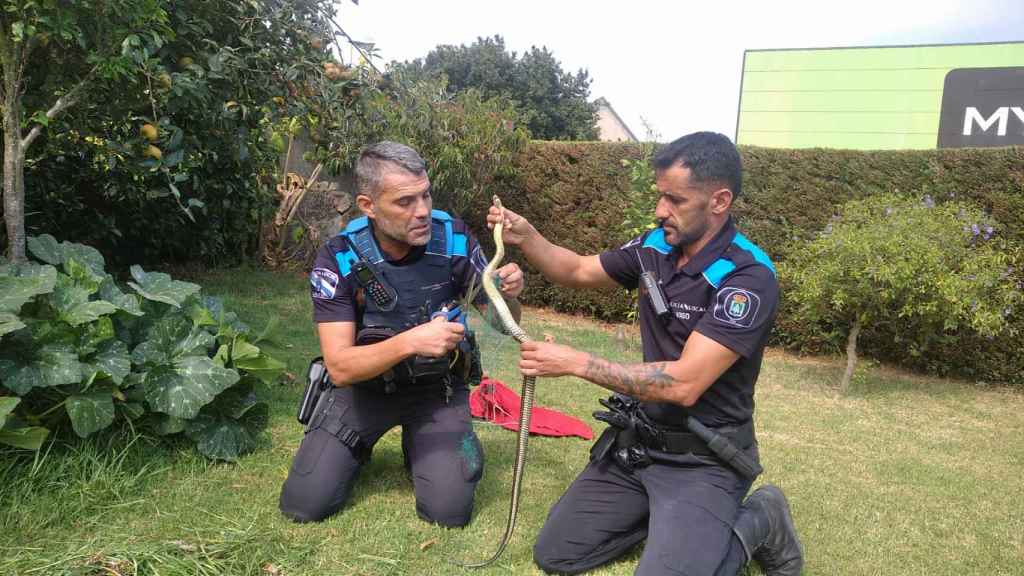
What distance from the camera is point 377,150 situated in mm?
3314

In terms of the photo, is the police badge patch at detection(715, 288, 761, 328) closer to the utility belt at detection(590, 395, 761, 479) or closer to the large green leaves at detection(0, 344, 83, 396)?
the utility belt at detection(590, 395, 761, 479)

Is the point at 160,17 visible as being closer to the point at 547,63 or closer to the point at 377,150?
the point at 377,150

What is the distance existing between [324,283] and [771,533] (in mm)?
2081

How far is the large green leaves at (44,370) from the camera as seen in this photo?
3072 mm

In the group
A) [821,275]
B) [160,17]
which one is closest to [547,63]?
[821,275]

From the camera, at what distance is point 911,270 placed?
5.97 meters

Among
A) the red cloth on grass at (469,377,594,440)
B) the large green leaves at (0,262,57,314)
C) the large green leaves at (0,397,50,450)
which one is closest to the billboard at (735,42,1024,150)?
the red cloth on grass at (469,377,594,440)

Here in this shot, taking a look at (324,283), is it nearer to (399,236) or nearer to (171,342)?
(399,236)

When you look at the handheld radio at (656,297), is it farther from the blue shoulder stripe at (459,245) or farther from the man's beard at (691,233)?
the blue shoulder stripe at (459,245)

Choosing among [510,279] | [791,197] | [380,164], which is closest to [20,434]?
[380,164]

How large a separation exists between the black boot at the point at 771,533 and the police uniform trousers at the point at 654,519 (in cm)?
6

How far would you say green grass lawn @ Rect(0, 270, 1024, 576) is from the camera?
282cm

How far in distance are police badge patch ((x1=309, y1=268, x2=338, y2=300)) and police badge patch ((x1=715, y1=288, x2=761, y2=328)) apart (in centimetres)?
160

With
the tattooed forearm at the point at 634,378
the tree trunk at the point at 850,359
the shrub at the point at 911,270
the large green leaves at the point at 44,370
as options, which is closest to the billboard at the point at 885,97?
the shrub at the point at 911,270
